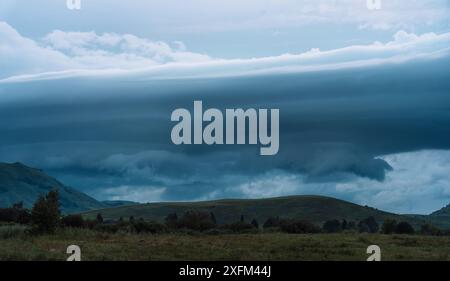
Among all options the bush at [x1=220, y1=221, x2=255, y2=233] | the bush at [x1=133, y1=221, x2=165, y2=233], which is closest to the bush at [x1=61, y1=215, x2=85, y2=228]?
the bush at [x1=133, y1=221, x2=165, y2=233]

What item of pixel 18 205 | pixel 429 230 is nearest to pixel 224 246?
pixel 429 230

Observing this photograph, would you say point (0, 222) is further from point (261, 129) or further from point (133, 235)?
point (261, 129)

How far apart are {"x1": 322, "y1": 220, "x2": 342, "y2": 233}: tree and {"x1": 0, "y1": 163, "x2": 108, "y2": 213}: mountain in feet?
14.5

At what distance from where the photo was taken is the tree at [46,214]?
16.5m

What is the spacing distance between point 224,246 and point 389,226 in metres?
3.54

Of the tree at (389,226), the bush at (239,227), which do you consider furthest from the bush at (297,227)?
the tree at (389,226)

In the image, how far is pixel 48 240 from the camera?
1661cm

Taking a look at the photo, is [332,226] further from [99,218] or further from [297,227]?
[99,218]

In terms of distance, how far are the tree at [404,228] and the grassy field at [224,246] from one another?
0.70 feet

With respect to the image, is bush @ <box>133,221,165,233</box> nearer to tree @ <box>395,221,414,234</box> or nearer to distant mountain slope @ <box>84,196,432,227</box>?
distant mountain slope @ <box>84,196,432,227</box>

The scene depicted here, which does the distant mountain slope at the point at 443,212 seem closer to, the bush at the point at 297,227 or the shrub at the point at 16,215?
the bush at the point at 297,227

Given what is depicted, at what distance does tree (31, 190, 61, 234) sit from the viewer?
650 inches
